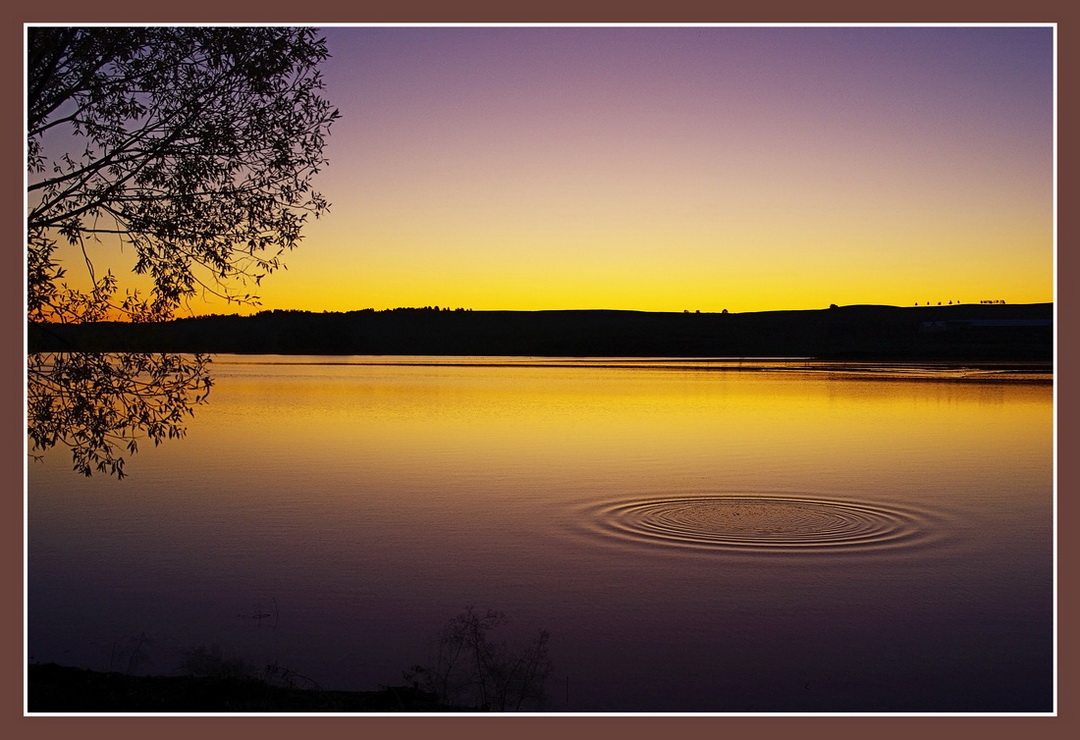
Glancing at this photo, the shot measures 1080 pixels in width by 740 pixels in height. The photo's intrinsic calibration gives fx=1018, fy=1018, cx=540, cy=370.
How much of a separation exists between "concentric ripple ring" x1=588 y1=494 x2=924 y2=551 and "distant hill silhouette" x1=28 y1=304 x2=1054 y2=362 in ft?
211

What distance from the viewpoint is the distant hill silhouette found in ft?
310

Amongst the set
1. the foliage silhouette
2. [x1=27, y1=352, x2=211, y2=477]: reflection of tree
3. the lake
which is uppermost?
[x1=27, y1=352, x2=211, y2=477]: reflection of tree

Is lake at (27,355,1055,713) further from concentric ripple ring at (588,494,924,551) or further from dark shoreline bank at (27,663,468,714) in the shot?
dark shoreline bank at (27,663,468,714)

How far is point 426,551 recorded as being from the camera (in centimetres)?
1312

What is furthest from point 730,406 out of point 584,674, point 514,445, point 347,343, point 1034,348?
point 347,343

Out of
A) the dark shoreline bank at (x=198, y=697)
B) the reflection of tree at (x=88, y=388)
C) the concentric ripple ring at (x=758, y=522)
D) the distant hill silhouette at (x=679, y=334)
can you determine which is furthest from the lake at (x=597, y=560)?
the distant hill silhouette at (x=679, y=334)

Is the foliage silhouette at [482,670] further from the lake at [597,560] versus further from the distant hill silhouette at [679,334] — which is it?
the distant hill silhouette at [679,334]

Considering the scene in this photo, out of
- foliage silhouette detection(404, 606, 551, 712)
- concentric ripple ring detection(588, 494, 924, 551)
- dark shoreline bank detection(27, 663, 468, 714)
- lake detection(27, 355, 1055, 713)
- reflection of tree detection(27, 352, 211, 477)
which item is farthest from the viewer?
concentric ripple ring detection(588, 494, 924, 551)

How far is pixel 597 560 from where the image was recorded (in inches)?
491

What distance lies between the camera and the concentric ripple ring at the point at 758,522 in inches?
528

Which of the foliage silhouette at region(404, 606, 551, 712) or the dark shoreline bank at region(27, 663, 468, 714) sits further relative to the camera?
the foliage silhouette at region(404, 606, 551, 712)

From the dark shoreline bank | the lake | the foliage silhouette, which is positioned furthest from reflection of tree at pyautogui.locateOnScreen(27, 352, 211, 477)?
the foliage silhouette

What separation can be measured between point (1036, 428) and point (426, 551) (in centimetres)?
1971

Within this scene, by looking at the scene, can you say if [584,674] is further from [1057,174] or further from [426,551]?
[1057,174]
